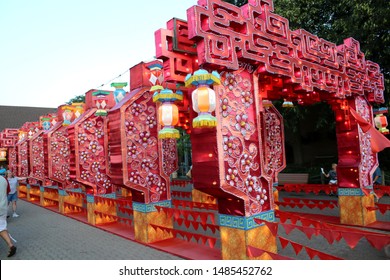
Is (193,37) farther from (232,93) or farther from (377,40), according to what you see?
(377,40)

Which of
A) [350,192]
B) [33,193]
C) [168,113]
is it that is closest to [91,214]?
[168,113]

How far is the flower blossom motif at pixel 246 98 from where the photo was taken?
4.84m

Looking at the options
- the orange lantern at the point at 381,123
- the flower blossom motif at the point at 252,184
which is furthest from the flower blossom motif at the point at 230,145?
the orange lantern at the point at 381,123

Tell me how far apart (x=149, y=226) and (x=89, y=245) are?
4.59 ft

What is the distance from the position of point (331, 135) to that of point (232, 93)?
13.0 m

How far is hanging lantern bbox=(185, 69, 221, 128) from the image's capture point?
4.13 meters

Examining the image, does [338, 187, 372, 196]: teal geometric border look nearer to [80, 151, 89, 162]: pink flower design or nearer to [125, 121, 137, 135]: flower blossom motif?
[125, 121, 137, 135]: flower blossom motif

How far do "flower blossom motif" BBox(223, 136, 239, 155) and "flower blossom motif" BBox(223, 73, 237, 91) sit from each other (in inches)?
28.0

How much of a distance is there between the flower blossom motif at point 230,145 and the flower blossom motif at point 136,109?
284 centimetres

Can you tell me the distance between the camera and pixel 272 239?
4.95 meters

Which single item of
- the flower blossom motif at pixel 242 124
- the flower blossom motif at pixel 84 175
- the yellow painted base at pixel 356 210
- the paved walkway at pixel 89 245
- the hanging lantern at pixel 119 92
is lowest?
the paved walkway at pixel 89 245

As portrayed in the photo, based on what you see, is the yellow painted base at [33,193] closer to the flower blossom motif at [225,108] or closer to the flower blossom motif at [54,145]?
the flower blossom motif at [54,145]

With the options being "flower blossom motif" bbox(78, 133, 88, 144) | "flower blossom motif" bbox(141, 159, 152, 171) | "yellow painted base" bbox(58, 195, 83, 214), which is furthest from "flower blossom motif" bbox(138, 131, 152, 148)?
"yellow painted base" bbox(58, 195, 83, 214)

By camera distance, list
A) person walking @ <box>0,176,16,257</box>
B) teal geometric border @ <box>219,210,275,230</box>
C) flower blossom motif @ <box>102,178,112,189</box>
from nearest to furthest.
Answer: teal geometric border @ <box>219,210,275,230</box>, person walking @ <box>0,176,16,257</box>, flower blossom motif @ <box>102,178,112,189</box>
